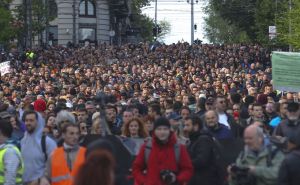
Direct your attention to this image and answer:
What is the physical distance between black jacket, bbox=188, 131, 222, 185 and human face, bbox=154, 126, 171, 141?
870 mm

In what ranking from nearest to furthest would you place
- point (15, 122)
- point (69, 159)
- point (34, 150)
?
point (69, 159) → point (34, 150) → point (15, 122)

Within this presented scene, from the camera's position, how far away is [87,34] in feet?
298

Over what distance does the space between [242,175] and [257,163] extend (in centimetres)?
21

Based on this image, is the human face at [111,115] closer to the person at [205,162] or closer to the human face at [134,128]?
the human face at [134,128]

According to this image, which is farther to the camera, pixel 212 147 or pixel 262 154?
pixel 212 147

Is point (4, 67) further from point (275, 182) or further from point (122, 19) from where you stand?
point (122, 19)

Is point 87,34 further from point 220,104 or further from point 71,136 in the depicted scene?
point 71,136

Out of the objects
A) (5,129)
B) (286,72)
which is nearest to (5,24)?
(286,72)

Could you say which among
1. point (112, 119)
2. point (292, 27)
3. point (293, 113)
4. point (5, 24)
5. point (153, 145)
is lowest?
point (112, 119)

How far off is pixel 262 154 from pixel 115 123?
6.58 meters

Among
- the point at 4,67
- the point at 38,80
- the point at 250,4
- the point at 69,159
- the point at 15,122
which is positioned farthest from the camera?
the point at 250,4

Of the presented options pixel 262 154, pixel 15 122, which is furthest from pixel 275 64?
pixel 262 154

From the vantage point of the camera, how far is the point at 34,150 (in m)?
13.0

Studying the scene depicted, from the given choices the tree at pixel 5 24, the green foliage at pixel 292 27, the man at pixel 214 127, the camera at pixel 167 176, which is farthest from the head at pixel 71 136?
the tree at pixel 5 24
